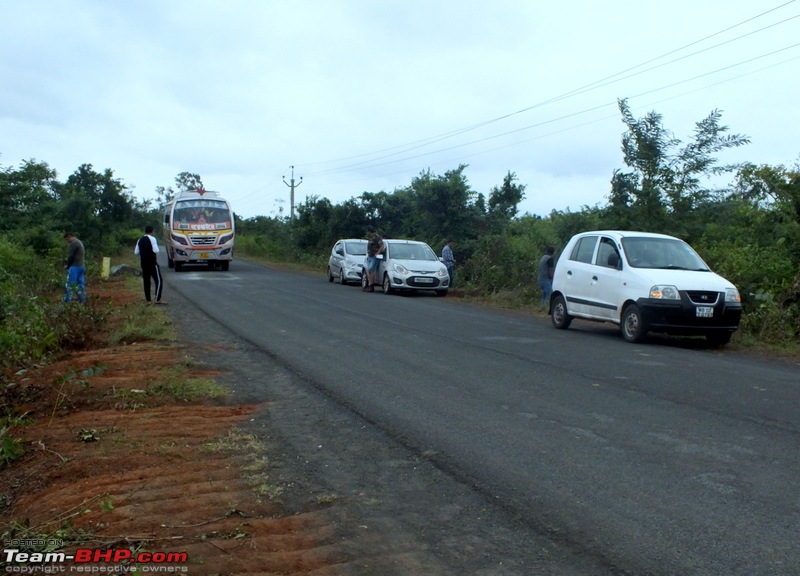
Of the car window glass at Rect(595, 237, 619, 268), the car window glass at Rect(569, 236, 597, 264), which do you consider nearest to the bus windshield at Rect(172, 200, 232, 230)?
the car window glass at Rect(569, 236, 597, 264)

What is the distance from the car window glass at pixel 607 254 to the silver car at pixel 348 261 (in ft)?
47.1

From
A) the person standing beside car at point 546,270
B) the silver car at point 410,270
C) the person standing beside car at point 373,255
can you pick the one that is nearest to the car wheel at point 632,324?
the person standing beside car at point 546,270

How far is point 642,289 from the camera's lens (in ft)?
43.2

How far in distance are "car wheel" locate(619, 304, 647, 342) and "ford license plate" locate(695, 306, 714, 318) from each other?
0.82 m

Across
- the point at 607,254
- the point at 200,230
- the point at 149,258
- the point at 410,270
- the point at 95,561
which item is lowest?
the point at 95,561

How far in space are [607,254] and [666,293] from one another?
1.71 meters

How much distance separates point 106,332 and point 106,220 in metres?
39.7

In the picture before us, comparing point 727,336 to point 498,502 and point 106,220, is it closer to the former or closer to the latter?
point 498,502

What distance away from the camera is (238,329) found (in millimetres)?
13914

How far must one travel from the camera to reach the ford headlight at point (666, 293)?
42.3 ft

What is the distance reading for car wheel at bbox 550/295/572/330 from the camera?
15434 millimetres

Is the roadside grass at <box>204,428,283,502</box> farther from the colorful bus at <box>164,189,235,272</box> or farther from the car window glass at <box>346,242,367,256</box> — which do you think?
the colorful bus at <box>164,189,235,272</box>

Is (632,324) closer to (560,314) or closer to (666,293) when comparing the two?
(666,293)

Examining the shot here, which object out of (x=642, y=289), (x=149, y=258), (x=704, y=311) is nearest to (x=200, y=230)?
(x=149, y=258)
